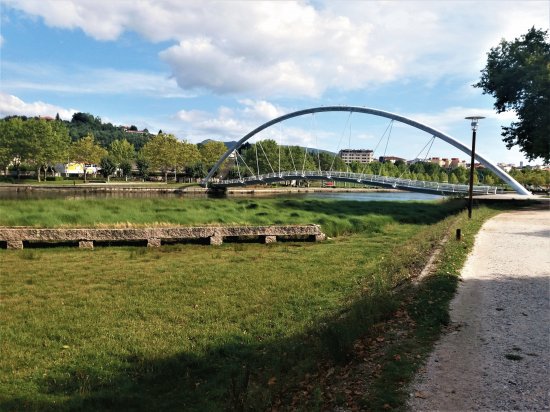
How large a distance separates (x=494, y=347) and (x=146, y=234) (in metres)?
13.6

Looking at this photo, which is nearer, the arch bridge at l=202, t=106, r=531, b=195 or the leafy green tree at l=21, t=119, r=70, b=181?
the arch bridge at l=202, t=106, r=531, b=195

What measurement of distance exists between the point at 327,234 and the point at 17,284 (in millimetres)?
13818

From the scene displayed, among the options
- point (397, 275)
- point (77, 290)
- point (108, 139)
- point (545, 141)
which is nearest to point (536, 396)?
point (397, 275)

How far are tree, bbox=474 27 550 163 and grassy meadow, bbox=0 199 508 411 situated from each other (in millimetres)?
18986

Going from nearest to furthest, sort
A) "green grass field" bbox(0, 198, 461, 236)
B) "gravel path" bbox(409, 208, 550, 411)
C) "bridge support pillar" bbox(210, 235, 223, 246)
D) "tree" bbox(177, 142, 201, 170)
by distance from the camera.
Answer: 1. "gravel path" bbox(409, 208, 550, 411)
2. "bridge support pillar" bbox(210, 235, 223, 246)
3. "green grass field" bbox(0, 198, 461, 236)
4. "tree" bbox(177, 142, 201, 170)

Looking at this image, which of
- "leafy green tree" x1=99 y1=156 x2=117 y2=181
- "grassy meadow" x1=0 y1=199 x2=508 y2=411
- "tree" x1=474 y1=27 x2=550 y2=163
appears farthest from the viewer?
"leafy green tree" x1=99 y1=156 x2=117 y2=181

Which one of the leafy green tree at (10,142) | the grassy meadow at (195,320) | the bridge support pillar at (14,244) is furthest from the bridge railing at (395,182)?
the leafy green tree at (10,142)

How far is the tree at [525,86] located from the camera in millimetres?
29359

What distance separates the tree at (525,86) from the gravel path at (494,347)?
2307cm

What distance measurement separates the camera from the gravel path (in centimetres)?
463

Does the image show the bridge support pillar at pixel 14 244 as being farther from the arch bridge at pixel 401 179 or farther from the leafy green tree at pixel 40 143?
the leafy green tree at pixel 40 143

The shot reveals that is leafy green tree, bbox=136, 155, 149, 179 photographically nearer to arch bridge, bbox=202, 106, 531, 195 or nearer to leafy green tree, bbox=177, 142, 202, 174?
leafy green tree, bbox=177, 142, 202, 174

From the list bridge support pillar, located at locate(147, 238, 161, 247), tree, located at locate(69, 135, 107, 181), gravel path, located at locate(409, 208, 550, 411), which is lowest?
bridge support pillar, located at locate(147, 238, 161, 247)

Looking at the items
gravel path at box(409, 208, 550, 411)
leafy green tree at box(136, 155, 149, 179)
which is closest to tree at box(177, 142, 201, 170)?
leafy green tree at box(136, 155, 149, 179)
